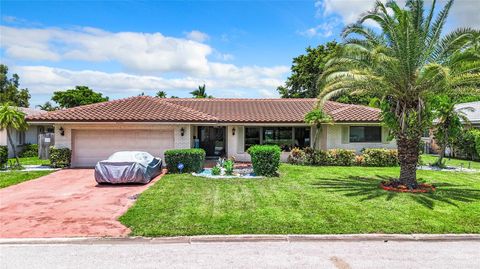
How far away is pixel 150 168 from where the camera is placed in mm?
14930

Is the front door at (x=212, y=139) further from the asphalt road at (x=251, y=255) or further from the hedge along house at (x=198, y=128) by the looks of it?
the asphalt road at (x=251, y=255)

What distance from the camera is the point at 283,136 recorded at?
73.3 feet

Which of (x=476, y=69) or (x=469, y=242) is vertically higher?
(x=476, y=69)

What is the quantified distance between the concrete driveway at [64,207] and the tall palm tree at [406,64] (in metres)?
8.93

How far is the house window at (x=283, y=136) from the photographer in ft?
72.6

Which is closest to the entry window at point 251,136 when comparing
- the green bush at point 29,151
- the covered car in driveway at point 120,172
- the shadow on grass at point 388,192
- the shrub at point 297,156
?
the shrub at point 297,156

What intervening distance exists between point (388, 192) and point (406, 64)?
4539mm

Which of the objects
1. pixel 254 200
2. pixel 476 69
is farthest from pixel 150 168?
pixel 476 69

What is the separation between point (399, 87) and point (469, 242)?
6.53 m

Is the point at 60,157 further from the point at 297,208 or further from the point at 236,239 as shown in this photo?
the point at 236,239

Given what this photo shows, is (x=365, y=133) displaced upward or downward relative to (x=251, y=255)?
upward

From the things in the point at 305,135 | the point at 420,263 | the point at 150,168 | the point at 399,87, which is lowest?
the point at 420,263

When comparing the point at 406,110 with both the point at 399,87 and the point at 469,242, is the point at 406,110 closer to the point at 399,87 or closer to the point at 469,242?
the point at 399,87

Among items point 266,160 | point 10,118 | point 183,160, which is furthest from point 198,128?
point 10,118
